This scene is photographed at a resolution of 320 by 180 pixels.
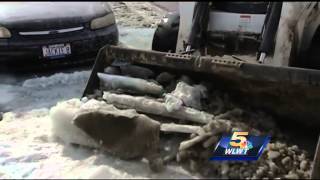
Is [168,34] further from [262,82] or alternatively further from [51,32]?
[262,82]

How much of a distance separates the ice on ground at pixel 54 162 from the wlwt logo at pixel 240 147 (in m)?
0.31

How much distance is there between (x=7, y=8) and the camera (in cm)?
641

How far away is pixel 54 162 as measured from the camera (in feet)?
12.0

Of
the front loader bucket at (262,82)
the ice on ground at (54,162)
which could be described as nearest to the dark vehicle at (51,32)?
the ice on ground at (54,162)

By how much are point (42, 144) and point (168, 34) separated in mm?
2224

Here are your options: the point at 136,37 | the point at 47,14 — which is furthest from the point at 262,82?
the point at 136,37

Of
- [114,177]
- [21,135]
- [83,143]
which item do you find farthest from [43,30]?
[114,177]

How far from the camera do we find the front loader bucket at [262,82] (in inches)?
150

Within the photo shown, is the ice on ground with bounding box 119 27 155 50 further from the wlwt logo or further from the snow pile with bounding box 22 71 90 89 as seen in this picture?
the wlwt logo

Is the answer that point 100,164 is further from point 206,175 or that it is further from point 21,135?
point 21,135

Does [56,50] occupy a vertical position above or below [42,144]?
above

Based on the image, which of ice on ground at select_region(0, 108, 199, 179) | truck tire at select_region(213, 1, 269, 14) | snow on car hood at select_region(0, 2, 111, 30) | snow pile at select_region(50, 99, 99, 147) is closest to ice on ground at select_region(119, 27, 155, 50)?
snow on car hood at select_region(0, 2, 111, 30)

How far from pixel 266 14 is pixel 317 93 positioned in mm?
1217

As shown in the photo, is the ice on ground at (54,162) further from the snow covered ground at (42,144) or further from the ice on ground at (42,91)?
the ice on ground at (42,91)
